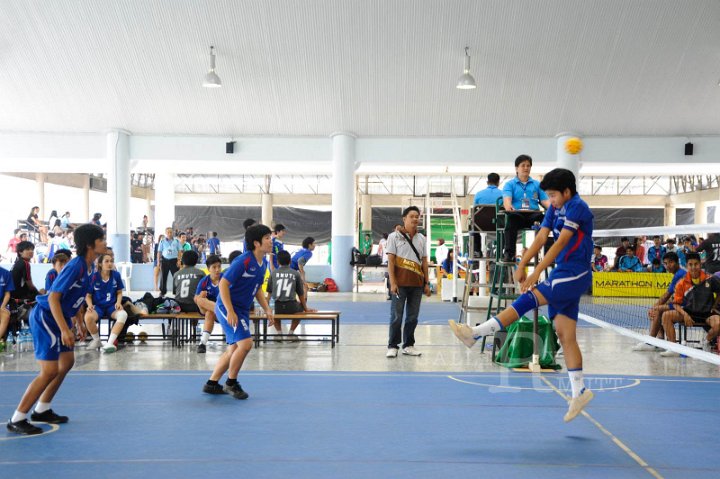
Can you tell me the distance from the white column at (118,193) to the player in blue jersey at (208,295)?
12483 millimetres

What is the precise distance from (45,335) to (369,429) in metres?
2.56

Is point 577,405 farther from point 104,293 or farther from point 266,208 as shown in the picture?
point 266,208

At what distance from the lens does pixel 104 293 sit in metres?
9.88

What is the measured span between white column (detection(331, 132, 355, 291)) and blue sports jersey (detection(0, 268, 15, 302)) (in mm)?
13146

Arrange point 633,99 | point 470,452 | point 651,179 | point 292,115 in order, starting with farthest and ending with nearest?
point 651,179, point 292,115, point 633,99, point 470,452

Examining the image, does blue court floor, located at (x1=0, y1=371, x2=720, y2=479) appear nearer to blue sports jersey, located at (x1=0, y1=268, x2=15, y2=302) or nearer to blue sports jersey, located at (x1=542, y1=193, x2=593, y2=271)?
blue sports jersey, located at (x1=542, y1=193, x2=593, y2=271)

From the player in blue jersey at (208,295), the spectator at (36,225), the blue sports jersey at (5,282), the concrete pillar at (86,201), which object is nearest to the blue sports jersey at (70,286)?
the player in blue jersey at (208,295)

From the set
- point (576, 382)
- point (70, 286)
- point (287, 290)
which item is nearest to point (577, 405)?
point (576, 382)

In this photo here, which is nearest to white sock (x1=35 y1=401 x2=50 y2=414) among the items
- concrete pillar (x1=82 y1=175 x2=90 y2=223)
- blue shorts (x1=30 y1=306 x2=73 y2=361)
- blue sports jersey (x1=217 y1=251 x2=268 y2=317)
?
blue shorts (x1=30 y1=306 x2=73 y2=361)

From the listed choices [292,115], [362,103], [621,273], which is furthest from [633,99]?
[292,115]

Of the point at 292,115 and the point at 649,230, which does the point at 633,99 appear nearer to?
the point at 292,115

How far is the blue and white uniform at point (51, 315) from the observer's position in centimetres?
523

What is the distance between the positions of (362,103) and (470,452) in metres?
16.3

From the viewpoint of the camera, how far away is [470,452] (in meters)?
4.80
